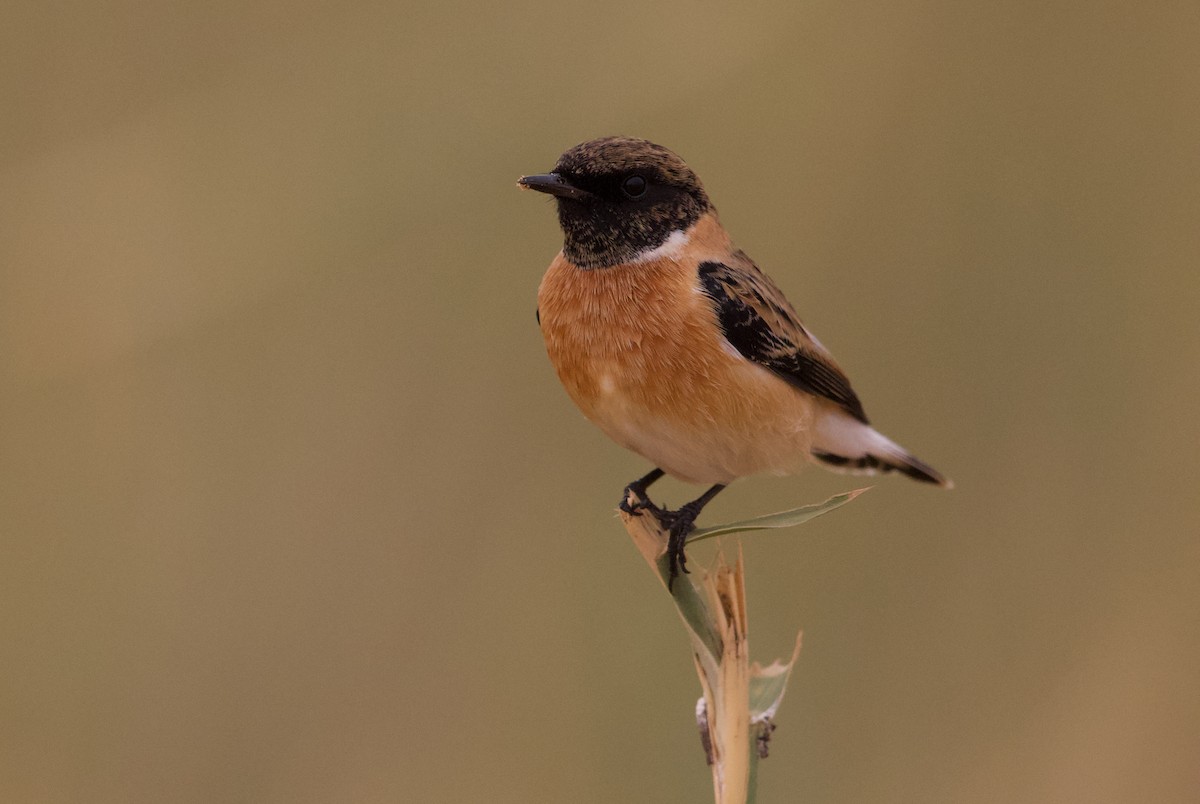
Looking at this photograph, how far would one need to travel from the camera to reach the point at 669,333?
11.3 feet

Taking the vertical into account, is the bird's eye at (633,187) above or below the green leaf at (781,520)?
above

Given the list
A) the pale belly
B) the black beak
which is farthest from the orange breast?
the black beak

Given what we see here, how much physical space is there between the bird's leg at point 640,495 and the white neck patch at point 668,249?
0.67 meters

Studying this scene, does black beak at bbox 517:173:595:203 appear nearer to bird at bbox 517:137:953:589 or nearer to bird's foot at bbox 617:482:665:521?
bird at bbox 517:137:953:589

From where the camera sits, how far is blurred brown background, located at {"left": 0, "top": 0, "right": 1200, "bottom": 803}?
13.3 ft

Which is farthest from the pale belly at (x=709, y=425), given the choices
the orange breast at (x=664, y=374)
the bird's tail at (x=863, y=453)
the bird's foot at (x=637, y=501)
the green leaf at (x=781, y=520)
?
the green leaf at (x=781, y=520)

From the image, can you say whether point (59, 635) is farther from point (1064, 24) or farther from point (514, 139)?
point (1064, 24)

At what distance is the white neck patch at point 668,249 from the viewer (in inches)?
145

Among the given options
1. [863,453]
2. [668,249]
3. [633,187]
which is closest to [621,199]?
[633,187]

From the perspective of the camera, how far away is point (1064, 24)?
4.80 metres

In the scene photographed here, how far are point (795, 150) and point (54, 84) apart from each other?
2.75m

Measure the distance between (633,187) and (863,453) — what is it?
1.28 meters

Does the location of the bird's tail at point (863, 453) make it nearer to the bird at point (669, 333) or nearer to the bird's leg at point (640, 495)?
the bird at point (669, 333)

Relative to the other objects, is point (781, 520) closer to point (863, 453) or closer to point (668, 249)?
point (668, 249)
